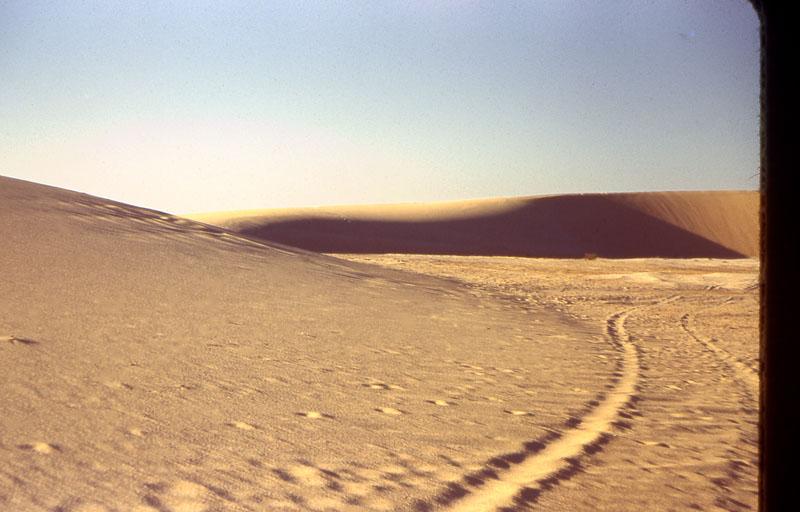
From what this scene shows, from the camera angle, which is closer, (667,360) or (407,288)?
(667,360)

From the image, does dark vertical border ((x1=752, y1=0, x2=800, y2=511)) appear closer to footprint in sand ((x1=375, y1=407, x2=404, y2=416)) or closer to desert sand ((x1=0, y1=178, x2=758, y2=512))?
desert sand ((x1=0, y1=178, x2=758, y2=512))

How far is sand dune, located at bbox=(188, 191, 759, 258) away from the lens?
53344 mm

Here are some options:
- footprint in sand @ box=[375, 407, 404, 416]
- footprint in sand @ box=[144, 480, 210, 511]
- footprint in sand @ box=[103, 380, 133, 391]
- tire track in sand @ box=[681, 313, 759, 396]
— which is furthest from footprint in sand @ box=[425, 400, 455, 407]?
tire track in sand @ box=[681, 313, 759, 396]

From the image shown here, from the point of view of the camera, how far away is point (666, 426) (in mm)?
5676

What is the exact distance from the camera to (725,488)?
4.20 m

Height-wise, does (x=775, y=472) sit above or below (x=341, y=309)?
above

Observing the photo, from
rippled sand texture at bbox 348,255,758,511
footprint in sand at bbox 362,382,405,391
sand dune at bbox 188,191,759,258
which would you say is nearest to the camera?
rippled sand texture at bbox 348,255,758,511

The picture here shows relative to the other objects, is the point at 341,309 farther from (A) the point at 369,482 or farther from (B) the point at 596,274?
(B) the point at 596,274

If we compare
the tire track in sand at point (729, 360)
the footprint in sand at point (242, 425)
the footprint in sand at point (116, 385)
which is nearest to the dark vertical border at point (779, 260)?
the footprint in sand at point (242, 425)

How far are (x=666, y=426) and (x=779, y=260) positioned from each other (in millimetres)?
4728

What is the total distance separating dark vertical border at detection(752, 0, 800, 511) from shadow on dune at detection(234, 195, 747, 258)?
45719 millimetres

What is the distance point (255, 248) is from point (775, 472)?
1525cm

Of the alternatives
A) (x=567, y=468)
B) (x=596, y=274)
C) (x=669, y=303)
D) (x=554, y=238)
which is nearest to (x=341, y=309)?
(x=567, y=468)

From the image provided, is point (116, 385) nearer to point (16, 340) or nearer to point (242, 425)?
point (242, 425)
